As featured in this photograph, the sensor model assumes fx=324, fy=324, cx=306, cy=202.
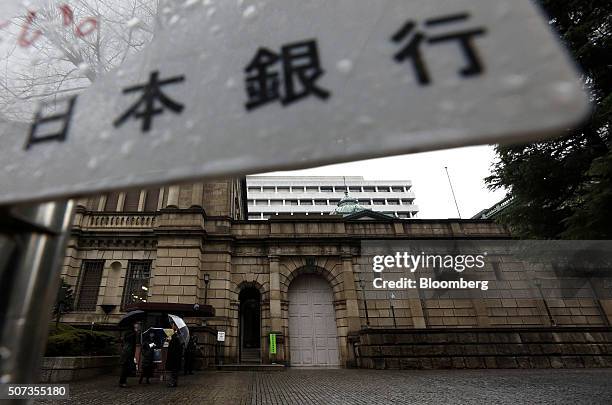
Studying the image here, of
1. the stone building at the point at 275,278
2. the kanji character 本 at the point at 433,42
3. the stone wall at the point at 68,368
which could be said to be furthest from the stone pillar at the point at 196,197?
the kanji character 本 at the point at 433,42

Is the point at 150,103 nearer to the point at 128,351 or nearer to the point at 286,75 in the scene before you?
the point at 286,75

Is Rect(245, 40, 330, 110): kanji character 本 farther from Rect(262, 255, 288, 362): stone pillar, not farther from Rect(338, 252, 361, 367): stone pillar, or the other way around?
Rect(338, 252, 361, 367): stone pillar

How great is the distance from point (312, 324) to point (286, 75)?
1651 cm

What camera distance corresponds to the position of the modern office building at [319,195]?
7169cm

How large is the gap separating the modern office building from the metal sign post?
A: 223 feet

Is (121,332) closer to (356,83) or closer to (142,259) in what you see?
(142,259)

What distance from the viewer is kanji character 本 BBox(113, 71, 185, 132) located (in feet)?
2.78

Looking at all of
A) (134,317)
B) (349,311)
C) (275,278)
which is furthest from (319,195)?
(134,317)

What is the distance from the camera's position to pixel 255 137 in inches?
28.1

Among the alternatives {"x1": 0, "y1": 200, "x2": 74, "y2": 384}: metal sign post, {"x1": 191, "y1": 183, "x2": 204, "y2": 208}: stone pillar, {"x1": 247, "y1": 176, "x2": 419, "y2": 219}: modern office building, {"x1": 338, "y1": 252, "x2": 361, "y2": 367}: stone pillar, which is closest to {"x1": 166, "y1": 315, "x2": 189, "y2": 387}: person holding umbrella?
{"x1": 191, "y1": 183, "x2": 204, "y2": 208}: stone pillar

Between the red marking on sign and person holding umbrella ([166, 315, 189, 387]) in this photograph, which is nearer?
the red marking on sign

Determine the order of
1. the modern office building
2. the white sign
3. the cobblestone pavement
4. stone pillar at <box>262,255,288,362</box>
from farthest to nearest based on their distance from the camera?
the modern office building < stone pillar at <box>262,255,288,362</box> < the cobblestone pavement < the white sign

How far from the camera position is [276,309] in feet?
50.4

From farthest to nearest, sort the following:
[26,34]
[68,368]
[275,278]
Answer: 1. [275,278]
2. [68,368]
3. [26,34]
